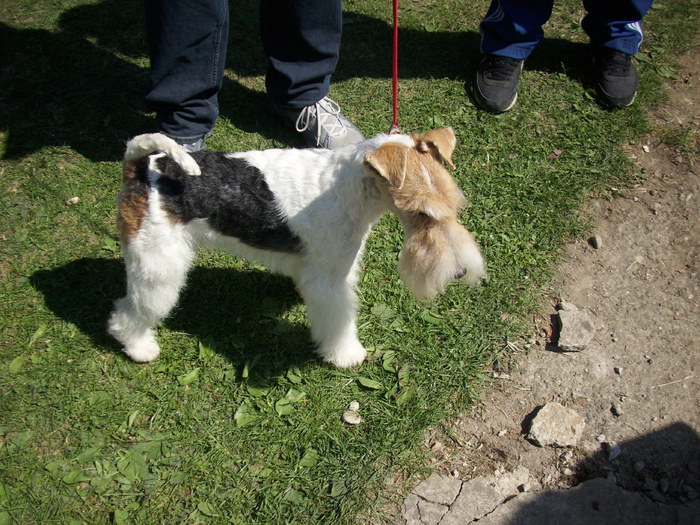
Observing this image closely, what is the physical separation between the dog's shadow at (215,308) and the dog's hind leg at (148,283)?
10.1 inches

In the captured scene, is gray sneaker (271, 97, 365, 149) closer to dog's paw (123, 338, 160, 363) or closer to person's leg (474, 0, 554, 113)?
person's leg (474, 0, 554, 113)

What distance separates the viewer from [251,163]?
3137 mm

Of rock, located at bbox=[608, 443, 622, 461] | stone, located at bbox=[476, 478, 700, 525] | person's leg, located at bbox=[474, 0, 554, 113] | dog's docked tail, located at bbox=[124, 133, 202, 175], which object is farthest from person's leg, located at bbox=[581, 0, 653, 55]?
dog's docked tail, located at bbox=[124, 133, 202, 175]

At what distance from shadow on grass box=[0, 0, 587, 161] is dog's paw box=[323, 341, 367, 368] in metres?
2.67

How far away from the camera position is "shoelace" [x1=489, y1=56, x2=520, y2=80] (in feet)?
18.4

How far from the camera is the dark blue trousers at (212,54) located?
3928 mm

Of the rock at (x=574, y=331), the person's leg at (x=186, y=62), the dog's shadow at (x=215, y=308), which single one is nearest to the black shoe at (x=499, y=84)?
the rock at (x=574, y=331)

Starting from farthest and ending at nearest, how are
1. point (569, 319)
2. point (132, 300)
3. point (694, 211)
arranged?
point (694, 211), point (569, 319), point (132, 300)

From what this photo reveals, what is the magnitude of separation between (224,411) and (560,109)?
5.02m

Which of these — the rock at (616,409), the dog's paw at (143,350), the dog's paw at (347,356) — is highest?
the dog's paw at (143,350)

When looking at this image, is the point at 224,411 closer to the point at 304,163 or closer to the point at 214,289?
the point at 214,289

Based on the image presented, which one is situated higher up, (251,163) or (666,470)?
(251,163)

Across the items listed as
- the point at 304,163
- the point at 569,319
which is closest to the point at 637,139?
the point at 569,319

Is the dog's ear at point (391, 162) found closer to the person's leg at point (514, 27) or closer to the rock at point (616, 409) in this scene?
the rock at point (616, 409)
